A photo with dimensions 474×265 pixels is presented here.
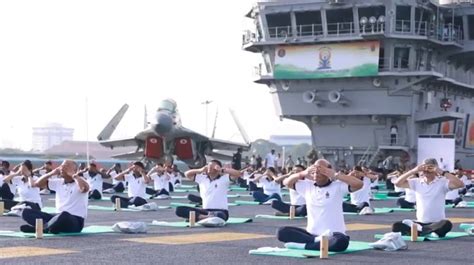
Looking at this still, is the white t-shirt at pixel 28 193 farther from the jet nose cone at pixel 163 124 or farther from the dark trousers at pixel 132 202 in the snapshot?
the jet nose cone at pixel 163 124

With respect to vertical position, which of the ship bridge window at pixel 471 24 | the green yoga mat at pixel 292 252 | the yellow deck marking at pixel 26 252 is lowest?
the green yoga mat at pixel 292 252

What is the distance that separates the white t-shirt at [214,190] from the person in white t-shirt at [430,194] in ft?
13.6

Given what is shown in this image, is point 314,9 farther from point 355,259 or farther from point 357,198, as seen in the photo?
point 355,259

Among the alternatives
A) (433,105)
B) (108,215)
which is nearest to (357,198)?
(108,215)

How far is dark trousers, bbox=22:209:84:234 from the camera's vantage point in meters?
16.0

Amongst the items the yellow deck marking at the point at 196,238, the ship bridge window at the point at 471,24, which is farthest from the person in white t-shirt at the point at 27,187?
the ship bridge window at the point at 471,24

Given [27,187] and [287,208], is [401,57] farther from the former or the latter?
[27,187]

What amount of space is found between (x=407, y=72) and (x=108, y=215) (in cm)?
3609

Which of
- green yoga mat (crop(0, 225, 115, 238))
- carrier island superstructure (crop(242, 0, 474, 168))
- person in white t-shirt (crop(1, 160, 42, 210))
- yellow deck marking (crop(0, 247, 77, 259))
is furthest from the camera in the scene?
carrier island superstructure (crop(242, 0, 474, 168))

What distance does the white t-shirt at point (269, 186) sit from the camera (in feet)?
106

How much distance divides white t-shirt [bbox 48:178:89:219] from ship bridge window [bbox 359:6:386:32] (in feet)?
131

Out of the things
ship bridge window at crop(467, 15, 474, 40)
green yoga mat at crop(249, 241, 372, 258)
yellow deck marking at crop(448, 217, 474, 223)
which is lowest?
yellow deck marking at crop(448, 217, 474, 223)

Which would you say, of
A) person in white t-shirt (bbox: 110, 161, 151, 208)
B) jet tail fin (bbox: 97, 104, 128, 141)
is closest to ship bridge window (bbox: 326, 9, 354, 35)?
jet tail fin (bbox: 97, 104, 128, 141)

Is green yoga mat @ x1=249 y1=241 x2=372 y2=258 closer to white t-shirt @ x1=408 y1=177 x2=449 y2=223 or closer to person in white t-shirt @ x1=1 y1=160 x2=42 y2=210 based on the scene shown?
white t-shirt @ x1=408 y1=177 x2=449 y2=223
